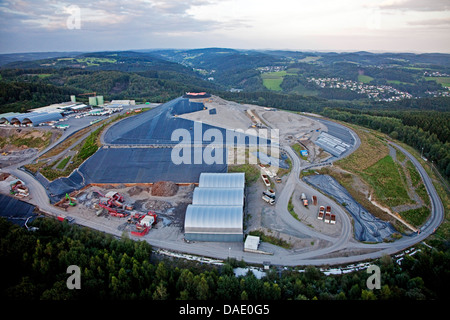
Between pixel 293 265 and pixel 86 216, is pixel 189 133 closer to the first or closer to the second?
pixel 86 216

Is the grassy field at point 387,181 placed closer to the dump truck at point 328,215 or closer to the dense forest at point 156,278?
the dump truck at point 328,215

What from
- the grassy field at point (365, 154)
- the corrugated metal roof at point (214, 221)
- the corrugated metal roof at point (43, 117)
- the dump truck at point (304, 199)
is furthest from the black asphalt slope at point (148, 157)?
the corrugated metal roof at point (43, 117)

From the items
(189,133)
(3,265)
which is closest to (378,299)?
(3,265)

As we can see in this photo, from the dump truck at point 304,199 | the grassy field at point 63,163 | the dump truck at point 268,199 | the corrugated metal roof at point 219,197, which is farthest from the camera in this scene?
the grassy field at point 63,163

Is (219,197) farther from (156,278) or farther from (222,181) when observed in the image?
(156,278)

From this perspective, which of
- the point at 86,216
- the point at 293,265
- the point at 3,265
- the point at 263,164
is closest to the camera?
the point at 3,265

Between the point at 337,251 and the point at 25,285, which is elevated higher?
the point at 25,285

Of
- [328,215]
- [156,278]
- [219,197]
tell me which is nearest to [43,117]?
[219,197]
